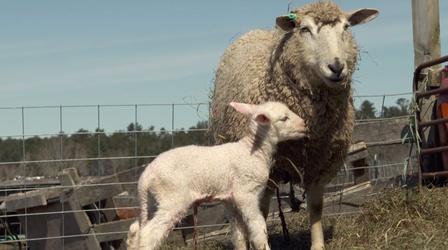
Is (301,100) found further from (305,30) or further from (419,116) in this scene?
(419,116)

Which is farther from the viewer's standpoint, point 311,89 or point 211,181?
point 311,89

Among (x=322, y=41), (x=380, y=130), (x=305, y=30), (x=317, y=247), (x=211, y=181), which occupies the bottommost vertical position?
(x=317, y=247)

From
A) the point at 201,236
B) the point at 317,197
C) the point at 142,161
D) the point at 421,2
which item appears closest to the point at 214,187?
the point at 317,197

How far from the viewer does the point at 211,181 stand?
5.23m

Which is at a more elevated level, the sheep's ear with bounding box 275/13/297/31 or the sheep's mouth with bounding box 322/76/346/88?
the sheep's ear with bounding box 275/13/297/31

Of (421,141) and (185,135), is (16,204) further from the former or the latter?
(421,141)

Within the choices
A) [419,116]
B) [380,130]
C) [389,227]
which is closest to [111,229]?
[389,227]

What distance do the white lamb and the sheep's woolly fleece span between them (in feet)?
1.74

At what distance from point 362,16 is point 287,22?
2.37 feet

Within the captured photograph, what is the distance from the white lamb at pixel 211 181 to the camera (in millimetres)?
5090

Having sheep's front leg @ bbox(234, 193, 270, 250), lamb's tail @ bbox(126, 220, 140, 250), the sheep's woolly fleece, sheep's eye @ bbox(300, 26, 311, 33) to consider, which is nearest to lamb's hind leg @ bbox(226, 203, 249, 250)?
sheep's front leg @ bbox(234, 193, 270, 250)

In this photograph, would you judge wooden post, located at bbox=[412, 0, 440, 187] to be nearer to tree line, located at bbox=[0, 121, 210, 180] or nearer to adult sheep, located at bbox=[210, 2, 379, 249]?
adult sheep, located at bbox=[210, 2, 379, 249]

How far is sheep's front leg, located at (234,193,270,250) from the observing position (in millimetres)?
5191

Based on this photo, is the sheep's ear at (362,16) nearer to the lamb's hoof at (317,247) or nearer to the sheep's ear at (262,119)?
the sheep's ear at (262,119)
